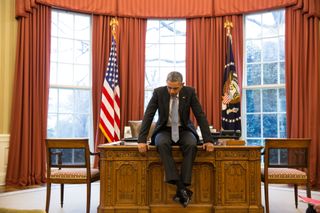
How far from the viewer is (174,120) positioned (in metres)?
3.52

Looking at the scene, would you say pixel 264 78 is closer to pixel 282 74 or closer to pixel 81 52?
pixel 282 74

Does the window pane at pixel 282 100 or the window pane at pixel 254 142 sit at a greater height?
the window pane at pixel 282 100

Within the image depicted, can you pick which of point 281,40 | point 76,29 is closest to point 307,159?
point 281,40

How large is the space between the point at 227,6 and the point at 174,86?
3.37 meters

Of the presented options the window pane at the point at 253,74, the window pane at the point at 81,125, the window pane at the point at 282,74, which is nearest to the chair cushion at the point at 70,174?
the window pane at the point at 81,125

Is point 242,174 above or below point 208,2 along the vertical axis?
below

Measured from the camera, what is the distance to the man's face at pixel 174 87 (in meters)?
3.47

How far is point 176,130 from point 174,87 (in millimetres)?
430

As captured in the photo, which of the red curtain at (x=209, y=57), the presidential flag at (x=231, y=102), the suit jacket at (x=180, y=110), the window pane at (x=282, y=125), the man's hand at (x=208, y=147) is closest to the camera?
the man's hand at (x=208, y=147)

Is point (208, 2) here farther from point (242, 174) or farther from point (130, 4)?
point (242, 174)

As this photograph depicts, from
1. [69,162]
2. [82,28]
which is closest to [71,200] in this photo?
A: [69,162]

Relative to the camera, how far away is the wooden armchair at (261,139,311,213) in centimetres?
359

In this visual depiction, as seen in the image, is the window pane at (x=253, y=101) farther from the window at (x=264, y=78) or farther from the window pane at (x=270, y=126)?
the window pane at (x=270, y=126)

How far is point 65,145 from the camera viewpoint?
365 cm
